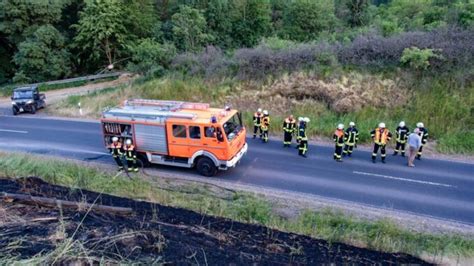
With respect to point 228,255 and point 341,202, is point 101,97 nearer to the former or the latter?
point 341,202

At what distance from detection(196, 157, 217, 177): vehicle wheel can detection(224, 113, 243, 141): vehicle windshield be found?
3.78ft

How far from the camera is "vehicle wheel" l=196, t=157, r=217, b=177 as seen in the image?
47.2ft

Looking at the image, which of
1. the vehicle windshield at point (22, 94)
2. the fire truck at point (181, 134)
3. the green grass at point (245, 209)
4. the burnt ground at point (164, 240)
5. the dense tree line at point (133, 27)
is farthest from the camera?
the dense tree line at point (133, 27)

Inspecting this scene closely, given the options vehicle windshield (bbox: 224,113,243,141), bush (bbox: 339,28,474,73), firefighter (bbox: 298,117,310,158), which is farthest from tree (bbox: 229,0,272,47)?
vehicle windshield (bbox: 224,113,243,141)

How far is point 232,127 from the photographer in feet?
48.0

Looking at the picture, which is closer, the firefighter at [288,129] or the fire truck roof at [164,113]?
the fire truck roof at [164,113]

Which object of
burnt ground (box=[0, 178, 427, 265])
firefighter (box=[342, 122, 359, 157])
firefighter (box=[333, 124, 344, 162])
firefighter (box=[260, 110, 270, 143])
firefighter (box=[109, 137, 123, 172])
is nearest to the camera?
burnt ground (box=[0, 178, 427, 265])

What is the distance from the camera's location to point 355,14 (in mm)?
31656

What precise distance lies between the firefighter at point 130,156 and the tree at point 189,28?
20.6 m

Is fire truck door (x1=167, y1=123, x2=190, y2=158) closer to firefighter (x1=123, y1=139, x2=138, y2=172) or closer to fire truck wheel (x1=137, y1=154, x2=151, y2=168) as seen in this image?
fire truck wheel (x1=137, y1=154, x2=151, y2=168)

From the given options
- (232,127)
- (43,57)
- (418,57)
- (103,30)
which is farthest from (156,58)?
(418,57)

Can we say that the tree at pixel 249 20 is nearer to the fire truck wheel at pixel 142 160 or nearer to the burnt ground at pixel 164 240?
the fire truck wheel at pixel 142 160

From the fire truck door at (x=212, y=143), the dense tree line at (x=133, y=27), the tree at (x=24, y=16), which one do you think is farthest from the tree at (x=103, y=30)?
the fire truck door at (x=212, y=143)

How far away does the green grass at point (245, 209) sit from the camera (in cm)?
956
